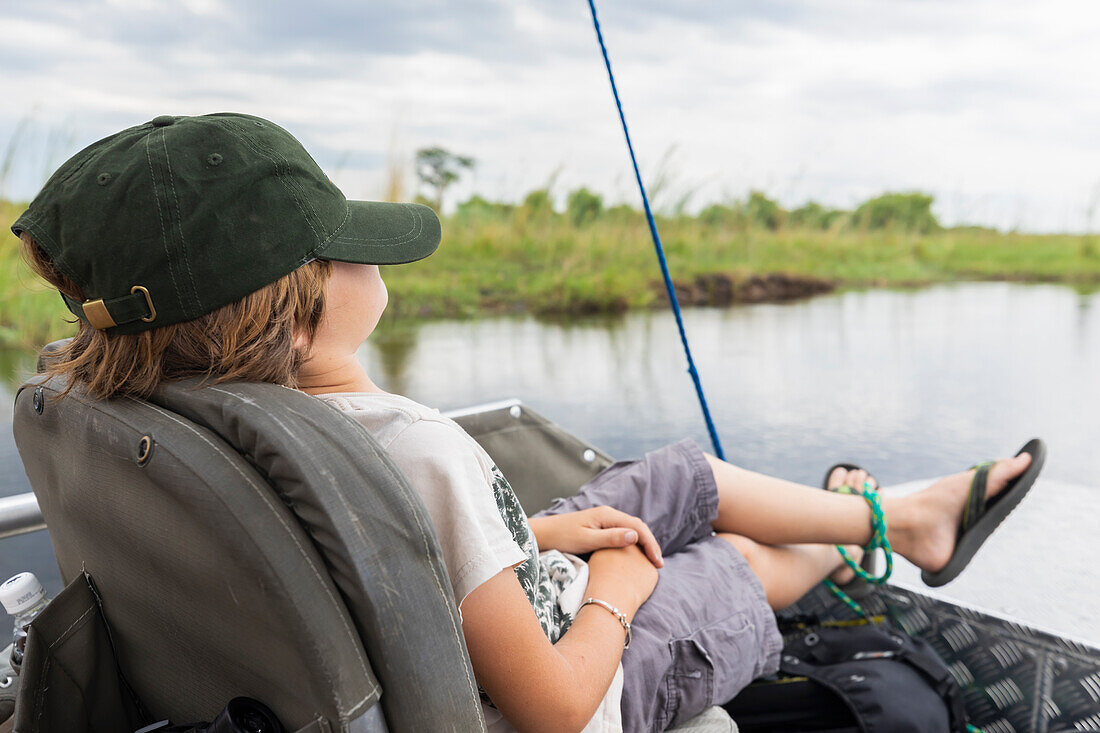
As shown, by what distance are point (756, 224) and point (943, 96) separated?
1059mm

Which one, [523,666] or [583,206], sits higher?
[583,206]

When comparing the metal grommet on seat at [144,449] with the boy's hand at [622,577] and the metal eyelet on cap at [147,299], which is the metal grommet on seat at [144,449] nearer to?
the metal eyelet on cap at [147,299]

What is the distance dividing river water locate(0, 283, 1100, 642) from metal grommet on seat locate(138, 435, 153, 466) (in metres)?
2.33

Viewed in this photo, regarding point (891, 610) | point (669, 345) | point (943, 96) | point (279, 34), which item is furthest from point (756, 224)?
point (891, 610)

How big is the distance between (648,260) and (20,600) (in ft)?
11.0

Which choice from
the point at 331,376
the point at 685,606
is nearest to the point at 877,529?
the point at 685,606

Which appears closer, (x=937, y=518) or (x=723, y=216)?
(x=937, y=518)

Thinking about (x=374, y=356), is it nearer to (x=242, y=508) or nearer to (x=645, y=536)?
(x=645, y=536)

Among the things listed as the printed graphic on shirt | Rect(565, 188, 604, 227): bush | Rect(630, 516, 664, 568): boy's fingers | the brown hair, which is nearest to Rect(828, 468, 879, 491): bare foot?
Rect(630, 516, 664, 568): boy's fingers

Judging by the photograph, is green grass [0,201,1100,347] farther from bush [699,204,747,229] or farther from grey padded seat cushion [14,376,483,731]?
grey padded seat cushion [14,376,483,731]

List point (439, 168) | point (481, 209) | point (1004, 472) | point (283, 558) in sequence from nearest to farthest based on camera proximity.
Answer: point (283, 558) → point (1004, 472) → point (439, 168) → point (481, 209)

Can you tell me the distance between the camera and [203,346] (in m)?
0.63

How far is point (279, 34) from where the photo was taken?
2678mm

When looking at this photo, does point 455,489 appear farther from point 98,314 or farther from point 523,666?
point 98,314
